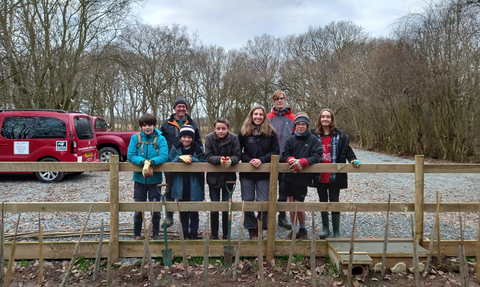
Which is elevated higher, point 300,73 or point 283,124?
point 300,73

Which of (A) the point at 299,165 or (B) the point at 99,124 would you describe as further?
(B) the point at 99,124

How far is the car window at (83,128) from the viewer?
26.0 ft

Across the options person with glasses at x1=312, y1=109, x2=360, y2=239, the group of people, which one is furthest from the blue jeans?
person with glasses at x1=312, y1=109, x2=360, y2=239

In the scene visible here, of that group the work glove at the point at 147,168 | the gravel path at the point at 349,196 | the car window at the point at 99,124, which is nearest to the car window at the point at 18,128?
the gravel path at the point at 349,196

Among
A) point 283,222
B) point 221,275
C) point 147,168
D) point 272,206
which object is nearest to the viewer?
point 221,275

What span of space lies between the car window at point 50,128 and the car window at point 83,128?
0.33m

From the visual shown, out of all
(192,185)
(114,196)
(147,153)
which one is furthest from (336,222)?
(114,196)

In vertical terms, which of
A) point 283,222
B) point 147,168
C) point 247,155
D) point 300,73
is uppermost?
point 300,73

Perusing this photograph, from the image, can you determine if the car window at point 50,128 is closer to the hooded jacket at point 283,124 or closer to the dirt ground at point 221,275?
the dirt ground at point 221,275

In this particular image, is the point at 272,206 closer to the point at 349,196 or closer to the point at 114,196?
the point at 114,196

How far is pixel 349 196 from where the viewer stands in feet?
22.9

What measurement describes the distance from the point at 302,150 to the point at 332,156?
456 millimetres

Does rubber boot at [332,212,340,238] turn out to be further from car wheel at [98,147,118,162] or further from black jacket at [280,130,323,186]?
car wheel at [98,147,118,162]

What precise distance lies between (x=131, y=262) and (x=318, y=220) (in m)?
2.98
